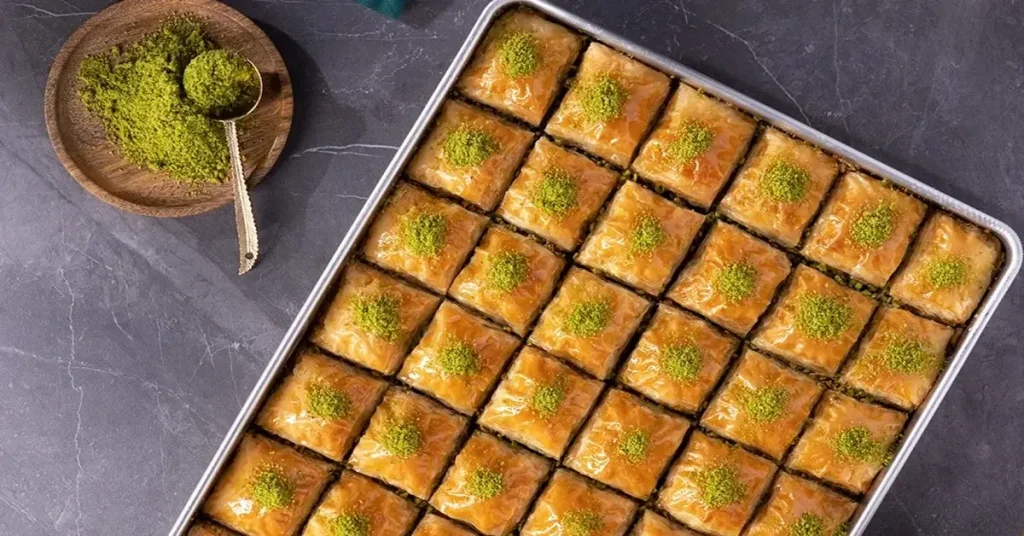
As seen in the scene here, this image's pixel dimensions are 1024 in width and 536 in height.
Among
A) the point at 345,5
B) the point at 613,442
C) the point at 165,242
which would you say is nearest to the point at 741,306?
the point at 613,442

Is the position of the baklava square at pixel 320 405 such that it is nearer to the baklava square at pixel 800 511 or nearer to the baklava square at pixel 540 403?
the baklava square at pixel 540 403

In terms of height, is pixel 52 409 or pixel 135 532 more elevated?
pixel 52 409

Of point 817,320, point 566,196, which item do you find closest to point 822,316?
point 817,320

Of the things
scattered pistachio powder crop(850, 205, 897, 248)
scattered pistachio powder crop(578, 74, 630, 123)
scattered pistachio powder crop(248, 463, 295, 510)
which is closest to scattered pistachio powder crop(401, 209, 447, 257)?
scattered pistachio powder crop(578, 74, 630, 123)

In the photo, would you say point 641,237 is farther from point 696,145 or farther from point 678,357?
Answer: point 678,357

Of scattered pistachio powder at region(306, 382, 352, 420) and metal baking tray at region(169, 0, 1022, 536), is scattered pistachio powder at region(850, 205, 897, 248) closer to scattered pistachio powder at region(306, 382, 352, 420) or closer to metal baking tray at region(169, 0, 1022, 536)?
metal baking tray at region(169, 0, 1022, 536)

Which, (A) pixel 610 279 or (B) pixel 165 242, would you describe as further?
(B) pixel 165 242

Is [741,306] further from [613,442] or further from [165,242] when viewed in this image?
[165,242]

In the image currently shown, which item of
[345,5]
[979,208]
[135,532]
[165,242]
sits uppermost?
[979,208]
